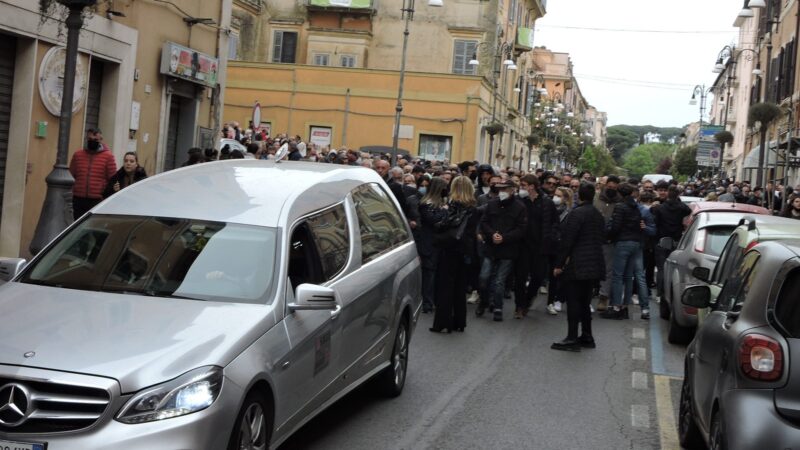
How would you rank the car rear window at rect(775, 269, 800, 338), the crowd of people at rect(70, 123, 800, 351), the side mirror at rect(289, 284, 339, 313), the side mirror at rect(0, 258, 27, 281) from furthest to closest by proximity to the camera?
the crowd of people at rect(70, 123, 800, 351)
the side mirror at rect(0, 258, 27, 281)
the side mirror at rect(289, 284, 339, 313)
the car rear window at rect(775, 269, 800, 338)

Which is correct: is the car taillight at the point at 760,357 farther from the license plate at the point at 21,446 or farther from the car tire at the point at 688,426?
the license plate at the point at 21,446

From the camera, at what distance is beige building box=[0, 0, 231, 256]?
14711 mm

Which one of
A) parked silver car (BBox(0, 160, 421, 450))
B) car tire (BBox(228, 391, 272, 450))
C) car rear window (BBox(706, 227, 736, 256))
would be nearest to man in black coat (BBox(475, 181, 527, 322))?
car rear window (BBox(706, 227, 736, 256))

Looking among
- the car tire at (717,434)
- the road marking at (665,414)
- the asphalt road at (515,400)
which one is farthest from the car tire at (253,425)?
the road marking at (665,414)

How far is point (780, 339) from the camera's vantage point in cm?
510

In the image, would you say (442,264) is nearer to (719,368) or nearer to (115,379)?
(719,368)

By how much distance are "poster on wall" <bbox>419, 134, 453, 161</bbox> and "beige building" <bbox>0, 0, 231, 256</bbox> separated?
2437 cm

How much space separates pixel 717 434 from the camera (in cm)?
557

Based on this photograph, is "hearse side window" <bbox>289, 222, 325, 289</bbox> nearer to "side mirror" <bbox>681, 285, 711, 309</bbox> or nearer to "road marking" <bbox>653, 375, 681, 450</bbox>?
"side mirror" <bbox>681, 285, 711, 309</bbox>

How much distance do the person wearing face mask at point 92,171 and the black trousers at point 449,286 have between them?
14.5 feet

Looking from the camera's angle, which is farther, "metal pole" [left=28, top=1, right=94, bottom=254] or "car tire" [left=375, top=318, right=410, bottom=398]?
"metal pole" [left=28, top=1, right=94, bottom=254]

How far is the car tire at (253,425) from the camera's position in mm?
5246

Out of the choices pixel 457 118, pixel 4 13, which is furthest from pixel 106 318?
pixel 457 118

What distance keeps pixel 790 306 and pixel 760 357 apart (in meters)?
0.31
